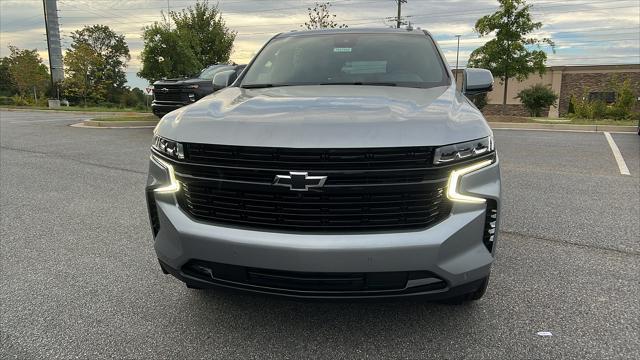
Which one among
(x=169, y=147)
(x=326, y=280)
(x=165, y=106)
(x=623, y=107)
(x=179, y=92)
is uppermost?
(x=179, y=92)

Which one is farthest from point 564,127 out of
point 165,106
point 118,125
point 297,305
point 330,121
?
point 330,121

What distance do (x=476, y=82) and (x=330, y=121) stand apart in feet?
6.83

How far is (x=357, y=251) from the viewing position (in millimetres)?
2164

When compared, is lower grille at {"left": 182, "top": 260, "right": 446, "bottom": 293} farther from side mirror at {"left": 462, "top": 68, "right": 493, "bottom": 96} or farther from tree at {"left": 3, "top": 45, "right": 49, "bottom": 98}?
tree at {"left": 3, "top": 45, "right": 49, "bottom": 98}

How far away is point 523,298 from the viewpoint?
3105 mm

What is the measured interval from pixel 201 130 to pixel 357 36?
2.14 meters

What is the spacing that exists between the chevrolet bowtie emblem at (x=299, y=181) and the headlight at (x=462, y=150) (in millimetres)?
540

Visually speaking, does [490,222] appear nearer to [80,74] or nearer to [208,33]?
[208,33]

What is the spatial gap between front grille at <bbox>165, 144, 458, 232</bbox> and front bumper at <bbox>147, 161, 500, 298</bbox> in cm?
6

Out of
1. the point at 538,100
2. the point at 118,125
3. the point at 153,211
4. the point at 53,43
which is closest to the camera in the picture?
the point at 153,211

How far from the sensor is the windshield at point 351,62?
3512mm

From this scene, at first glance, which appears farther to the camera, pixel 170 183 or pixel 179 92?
pixel 179 92

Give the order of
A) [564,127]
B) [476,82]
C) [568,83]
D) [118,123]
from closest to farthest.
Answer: [476,82] < [564,127] < [118,123] < [568,83]

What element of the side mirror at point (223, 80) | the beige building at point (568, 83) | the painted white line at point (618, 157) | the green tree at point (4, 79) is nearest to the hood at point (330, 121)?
the side mirror at point (223, 80)
